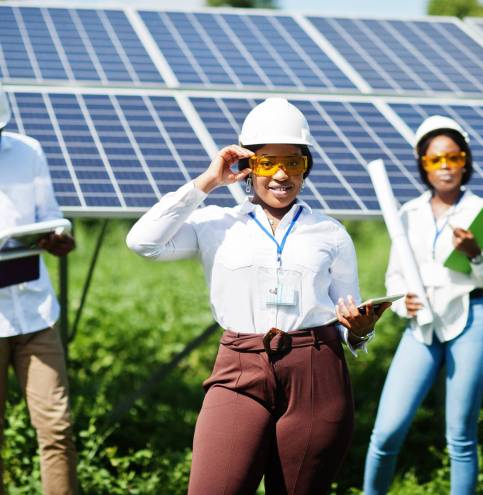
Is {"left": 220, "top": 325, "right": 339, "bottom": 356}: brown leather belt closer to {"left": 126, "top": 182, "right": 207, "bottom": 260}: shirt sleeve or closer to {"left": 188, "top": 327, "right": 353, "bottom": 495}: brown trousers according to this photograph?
{"left": 188, "top": 327, "right": 353, "bottom": 495}: brown trousers

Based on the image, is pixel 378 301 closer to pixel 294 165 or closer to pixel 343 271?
pixel 343 271

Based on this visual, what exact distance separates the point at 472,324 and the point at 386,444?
730 mm

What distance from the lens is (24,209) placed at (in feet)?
15.4

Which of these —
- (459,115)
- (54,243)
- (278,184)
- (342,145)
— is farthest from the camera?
(459,115)

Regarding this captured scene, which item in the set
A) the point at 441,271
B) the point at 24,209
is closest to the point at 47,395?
the point at 24,209

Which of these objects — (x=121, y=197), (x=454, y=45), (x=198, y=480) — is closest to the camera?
(x=198, y=480)

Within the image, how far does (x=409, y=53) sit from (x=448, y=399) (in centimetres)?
389

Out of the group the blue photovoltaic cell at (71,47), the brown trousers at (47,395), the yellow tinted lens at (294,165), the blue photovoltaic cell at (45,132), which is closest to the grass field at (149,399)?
the brown trousers at (47,395)

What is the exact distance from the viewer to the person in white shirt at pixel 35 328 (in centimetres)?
Result: 466

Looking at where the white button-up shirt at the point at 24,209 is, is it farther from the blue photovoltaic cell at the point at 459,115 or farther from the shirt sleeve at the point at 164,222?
the blue photovoltaic cell at the point at 459,115

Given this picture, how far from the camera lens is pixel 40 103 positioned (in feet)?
21.0

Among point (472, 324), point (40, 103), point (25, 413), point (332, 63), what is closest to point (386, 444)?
point (472, 324)

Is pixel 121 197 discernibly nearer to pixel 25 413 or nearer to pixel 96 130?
pixel 96 130

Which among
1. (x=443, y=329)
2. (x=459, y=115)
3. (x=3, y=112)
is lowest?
(x=443, y=329)
